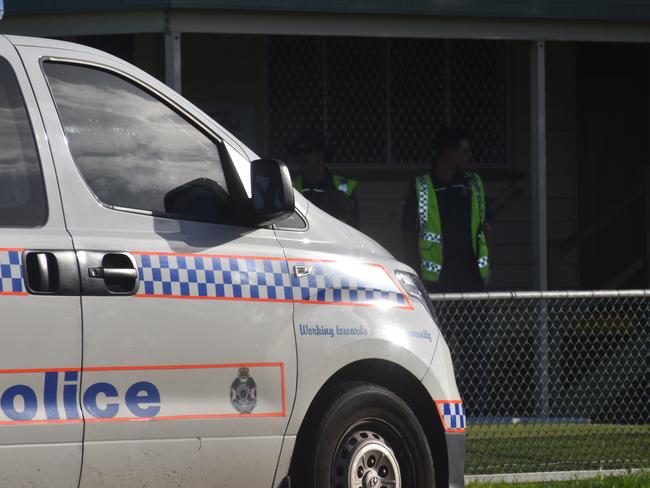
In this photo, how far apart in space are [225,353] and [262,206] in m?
0.57

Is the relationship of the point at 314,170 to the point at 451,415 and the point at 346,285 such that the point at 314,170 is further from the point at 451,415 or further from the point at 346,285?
the point at 346,285

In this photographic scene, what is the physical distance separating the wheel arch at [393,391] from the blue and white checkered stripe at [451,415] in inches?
1.0

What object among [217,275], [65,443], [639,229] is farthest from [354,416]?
[639,229]

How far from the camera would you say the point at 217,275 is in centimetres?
532

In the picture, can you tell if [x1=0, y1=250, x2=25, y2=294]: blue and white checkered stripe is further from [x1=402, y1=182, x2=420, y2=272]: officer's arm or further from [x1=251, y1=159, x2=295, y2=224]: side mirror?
[x1=402, y1=182, x2=420, y2=272]: officer's arm

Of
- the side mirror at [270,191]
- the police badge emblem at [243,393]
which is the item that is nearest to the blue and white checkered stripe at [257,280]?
the side mirror at [270,191]

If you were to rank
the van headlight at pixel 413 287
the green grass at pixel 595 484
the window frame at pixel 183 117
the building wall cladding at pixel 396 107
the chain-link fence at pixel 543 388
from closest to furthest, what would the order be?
1. the window frame at pixel 183 117
2. the van headlight at pixel 413 287
3. the green grass at pixel 595 484
4. the chain-link fence at pixel 543 388
5. the building wall cladding at pixel 396 107

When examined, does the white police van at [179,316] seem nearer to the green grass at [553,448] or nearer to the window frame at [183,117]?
the window frame at [183,117]

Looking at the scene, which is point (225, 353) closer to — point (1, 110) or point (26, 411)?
point (26, 411)

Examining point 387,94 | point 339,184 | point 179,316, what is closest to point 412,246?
point 339,184

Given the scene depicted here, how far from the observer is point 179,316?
517 cm

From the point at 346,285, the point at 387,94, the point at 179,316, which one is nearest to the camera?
the point at 179,316

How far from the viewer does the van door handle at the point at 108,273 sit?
4922 millimetres

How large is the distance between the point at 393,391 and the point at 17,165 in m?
1.91
